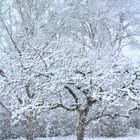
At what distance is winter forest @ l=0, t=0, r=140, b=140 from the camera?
10.0 metres

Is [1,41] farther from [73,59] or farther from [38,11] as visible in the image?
[73,59]

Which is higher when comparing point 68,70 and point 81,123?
point 68,70

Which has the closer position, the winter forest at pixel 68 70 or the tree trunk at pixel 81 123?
the winter forest at pixel 68 70

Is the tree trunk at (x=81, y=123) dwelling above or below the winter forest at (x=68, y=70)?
below

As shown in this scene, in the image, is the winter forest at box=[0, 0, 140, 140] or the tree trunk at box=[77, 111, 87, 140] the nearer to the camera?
the winter forest at box=[0, 0, 140, 140]

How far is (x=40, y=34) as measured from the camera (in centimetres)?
1379

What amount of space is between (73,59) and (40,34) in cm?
398

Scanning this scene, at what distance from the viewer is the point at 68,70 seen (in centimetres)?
994

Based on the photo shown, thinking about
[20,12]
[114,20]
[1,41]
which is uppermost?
[114,20]

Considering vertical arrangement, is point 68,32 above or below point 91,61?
above

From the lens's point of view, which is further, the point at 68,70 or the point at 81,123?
the point at 81,123

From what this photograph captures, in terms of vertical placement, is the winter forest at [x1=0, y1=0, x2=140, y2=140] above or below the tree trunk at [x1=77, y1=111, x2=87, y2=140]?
above

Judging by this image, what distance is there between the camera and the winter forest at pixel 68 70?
10031 mm

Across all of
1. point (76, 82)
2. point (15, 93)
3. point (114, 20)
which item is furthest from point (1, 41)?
point (114, 20)
